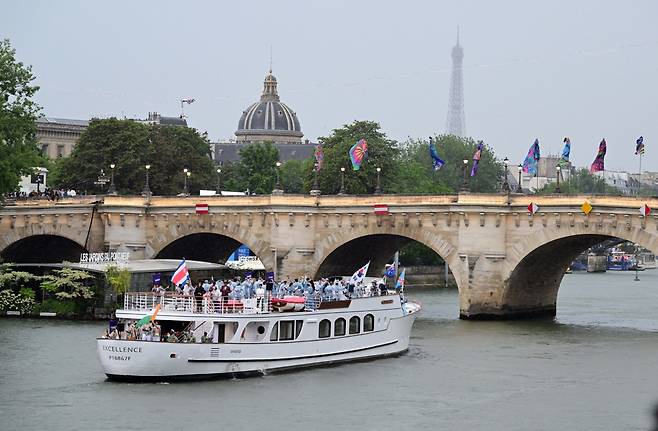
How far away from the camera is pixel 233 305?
208 ft

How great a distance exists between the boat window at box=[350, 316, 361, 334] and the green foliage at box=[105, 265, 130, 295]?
67.6ft

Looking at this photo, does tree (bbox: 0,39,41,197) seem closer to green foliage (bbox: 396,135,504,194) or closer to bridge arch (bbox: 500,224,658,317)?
bridge arch (bbox: 500,224,658,317)

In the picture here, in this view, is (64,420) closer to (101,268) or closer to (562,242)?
(101,268)

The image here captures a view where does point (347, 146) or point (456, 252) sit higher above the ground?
point (347, 146)

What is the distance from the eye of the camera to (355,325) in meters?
68.4

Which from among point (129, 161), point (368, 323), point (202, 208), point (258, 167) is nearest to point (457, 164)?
point (258, 167)

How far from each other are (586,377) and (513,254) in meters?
22.1

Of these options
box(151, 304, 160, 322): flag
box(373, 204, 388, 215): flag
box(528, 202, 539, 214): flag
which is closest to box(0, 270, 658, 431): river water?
box(151, 304, 160, 322): flag

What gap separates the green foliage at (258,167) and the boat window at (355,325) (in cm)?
8580

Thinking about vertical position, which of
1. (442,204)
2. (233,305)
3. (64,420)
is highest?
(442,204)

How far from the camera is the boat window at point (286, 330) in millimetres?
64250

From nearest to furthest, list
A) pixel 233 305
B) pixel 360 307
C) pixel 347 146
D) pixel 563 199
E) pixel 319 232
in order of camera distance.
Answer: pixel 233 305 < pixel 360 307 < pixel 563 199 < pixel 319 232 < pixel 347 146

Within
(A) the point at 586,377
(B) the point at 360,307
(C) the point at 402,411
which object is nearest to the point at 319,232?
(B) the point at 360,307

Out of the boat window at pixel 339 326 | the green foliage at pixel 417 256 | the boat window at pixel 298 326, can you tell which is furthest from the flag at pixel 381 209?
the green foliage at pixel 417 256
